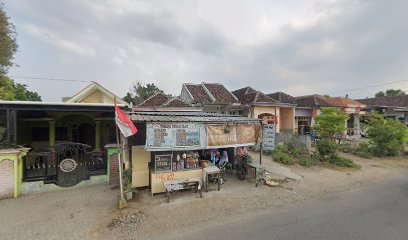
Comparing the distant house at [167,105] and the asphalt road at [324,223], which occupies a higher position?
the distant house at [167,105]

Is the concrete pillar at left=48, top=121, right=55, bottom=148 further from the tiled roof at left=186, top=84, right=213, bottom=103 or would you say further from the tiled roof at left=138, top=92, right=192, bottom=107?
the tiled roof at left=186, top=84, right=213, bottom=103

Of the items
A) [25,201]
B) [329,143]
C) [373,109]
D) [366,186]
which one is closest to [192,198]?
[25,201]

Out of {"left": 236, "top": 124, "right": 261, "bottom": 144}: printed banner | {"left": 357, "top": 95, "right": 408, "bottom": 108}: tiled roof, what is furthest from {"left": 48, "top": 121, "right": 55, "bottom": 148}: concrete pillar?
{"left": 357, "top": 95, "right": 408, "bottom": 108}: tiled roof

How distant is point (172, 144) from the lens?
7.29m

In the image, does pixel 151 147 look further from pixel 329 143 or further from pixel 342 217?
pixel 329 143

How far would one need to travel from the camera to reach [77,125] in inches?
551

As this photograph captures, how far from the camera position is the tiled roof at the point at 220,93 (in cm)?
1898

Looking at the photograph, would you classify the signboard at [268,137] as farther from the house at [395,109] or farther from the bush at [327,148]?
the house at [395,109]

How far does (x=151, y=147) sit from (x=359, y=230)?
6.60 metres

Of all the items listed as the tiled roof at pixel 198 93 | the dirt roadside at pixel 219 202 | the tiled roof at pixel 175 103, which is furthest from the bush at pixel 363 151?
the tiled roof at pixel 175 103

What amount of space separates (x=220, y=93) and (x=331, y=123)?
10444mm

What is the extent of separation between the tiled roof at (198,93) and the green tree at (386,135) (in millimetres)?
13506

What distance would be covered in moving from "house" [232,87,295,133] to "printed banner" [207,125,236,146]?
10.7 meters

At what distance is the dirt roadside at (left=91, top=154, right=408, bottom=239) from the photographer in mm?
5285
